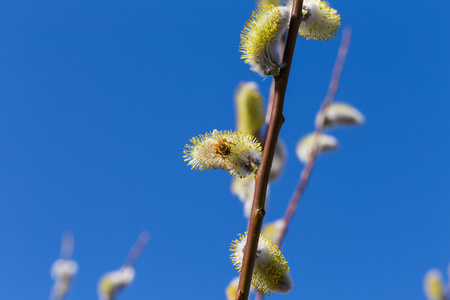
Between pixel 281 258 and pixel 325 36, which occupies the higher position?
pixel 325 36

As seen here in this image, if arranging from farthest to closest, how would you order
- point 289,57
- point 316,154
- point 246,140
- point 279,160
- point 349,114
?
point 349,114 < point 316,154 < point 279,160 < point 246,140 < point 289,57

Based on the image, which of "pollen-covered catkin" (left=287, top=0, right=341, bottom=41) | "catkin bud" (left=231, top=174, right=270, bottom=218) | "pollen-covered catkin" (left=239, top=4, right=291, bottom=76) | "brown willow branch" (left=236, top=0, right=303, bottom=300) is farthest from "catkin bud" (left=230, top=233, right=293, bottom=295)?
"catkin bud" (left=231, top=174, right=270, bottom=218)

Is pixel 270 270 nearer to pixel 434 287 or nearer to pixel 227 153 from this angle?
pixel 227 153

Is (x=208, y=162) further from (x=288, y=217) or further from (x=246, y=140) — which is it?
(x=288, y=217)

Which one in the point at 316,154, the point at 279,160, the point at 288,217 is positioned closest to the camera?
the point at 288,217

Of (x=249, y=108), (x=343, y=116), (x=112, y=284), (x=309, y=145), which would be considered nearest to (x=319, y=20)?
(x=249, y=108)

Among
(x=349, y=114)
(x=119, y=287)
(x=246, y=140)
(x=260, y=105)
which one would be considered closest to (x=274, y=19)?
(x=246, y=140)
